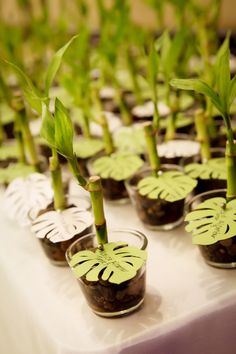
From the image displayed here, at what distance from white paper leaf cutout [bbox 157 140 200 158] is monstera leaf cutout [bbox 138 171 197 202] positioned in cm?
12

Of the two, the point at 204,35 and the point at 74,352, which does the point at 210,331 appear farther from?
the point at 204,35

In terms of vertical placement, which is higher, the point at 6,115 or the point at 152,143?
the point at 152,143

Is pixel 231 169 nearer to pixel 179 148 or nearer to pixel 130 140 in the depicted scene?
pixel 179 148

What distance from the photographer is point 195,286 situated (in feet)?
2.96

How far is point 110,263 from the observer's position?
85cm

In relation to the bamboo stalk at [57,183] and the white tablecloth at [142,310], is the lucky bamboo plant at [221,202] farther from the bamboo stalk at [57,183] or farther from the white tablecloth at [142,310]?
the bamboo stalk at [57,183]

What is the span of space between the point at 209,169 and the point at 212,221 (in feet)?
0.72

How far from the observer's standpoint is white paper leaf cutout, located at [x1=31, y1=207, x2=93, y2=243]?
97 cm

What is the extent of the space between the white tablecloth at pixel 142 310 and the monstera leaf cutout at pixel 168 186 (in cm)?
10

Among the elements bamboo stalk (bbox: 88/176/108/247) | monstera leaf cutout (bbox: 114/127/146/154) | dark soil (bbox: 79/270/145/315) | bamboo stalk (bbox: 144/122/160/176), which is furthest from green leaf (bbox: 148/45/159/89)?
dark soil (bbox: 79/270/145/315)

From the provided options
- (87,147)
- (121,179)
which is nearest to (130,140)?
(87,147)

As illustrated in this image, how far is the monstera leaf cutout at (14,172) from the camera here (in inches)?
50.3

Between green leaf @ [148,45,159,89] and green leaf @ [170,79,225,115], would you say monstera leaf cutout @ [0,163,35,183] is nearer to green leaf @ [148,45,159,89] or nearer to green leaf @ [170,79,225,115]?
green leaf @ [148,45,159,89]

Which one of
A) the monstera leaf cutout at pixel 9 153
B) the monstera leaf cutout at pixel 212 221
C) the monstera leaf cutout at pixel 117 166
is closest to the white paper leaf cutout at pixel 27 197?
the monstera leaf cutout at pixel 117 166
